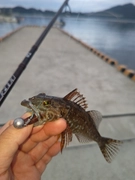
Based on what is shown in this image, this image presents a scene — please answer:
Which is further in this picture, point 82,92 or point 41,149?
point 82,92

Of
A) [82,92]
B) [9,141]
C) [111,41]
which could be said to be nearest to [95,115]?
[9,141]

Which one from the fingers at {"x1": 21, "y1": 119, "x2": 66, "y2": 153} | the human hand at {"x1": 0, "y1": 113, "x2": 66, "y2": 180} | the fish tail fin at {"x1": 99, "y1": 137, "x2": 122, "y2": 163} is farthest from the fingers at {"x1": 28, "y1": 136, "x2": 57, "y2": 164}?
the fish tail fin at {"x1": 99, "y1": 137, "x2": 122, "y2": 163}

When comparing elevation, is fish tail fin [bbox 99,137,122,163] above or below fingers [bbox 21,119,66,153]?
below

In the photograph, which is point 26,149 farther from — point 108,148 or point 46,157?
point 108,148

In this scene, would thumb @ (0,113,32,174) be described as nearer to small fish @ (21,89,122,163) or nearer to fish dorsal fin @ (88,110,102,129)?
small fish @ (21,89,122,163)

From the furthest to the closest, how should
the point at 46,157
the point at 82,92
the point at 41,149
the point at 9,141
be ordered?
the point at 82,92
the point at 46,157
the point at 41,149
the point at 9,141

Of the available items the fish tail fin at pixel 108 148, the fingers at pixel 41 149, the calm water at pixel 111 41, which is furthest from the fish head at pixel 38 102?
the calm water at pixel 111 41

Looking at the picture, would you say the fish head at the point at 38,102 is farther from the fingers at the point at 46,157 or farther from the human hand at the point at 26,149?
the fingers at the point at 46,157
